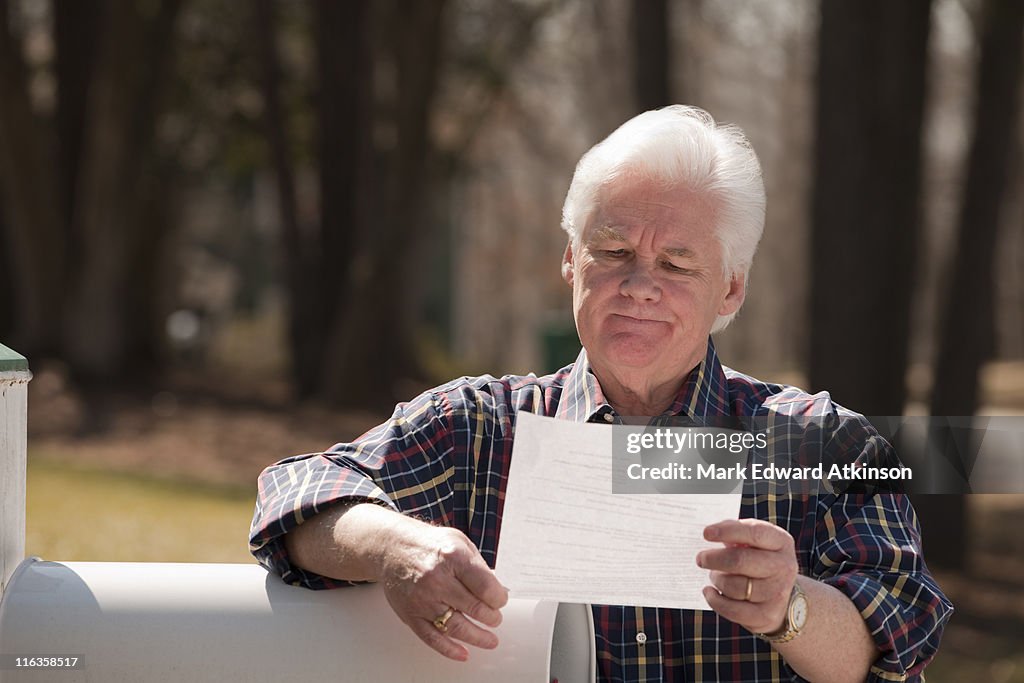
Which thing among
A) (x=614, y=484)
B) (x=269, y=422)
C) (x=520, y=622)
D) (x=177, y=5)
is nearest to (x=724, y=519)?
(x=614, y=484)

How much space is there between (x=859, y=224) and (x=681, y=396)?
5.91m

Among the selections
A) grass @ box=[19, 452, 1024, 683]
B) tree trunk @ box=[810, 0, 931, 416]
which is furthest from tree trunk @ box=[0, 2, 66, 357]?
tree trunk @ box=[810, 0, 931, 416]

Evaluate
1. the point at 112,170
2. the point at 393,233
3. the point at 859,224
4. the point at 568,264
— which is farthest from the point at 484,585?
the point at 112,170

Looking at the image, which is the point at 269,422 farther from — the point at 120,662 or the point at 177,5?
the point at 120,662

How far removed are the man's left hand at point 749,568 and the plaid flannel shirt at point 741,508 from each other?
32 centimetres

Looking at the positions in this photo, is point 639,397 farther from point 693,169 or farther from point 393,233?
point 393,233

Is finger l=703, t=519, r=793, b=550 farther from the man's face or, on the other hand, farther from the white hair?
the white hair

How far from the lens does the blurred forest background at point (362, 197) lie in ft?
28.0

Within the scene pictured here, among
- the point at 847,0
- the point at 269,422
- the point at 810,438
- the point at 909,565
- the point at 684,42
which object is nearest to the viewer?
the point at 909,565

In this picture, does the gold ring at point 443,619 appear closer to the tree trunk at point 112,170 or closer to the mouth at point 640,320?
the mouth at point 640,320

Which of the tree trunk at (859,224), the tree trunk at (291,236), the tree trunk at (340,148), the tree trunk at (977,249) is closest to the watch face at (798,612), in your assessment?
the tree trunk at (859,224)

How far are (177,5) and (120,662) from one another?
44.0ft

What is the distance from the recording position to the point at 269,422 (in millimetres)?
13586

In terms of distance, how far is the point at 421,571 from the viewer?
2186mm
